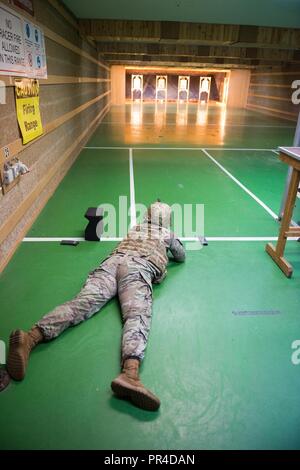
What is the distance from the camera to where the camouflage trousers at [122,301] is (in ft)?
6.36

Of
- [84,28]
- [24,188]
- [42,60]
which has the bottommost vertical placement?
[24,188]

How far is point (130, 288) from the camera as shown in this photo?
2221 mm

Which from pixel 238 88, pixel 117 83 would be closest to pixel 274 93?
pixel 238 88

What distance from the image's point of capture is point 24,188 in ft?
11.1

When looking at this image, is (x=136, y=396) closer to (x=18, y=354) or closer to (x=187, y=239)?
(x=18, y=354)

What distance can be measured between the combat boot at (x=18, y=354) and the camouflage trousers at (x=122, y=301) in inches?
5.4

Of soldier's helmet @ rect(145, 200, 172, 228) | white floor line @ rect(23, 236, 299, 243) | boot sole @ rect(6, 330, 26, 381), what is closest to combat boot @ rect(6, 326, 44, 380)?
boot sole @ rect(6, 330, 26, 381)

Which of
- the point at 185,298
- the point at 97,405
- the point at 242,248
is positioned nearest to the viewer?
the point at 97,405

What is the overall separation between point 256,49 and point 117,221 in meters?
9.37

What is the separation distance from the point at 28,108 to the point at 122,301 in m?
2.36

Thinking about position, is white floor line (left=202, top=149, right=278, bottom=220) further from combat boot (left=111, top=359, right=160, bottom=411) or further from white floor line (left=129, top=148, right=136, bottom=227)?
combat boot (left=111, top=359, right=160, bottom=411)

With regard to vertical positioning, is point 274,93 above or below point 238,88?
below

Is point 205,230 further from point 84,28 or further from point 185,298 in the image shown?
point 84,28

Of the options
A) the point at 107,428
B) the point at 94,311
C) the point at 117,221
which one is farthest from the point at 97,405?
the point at 117,221
